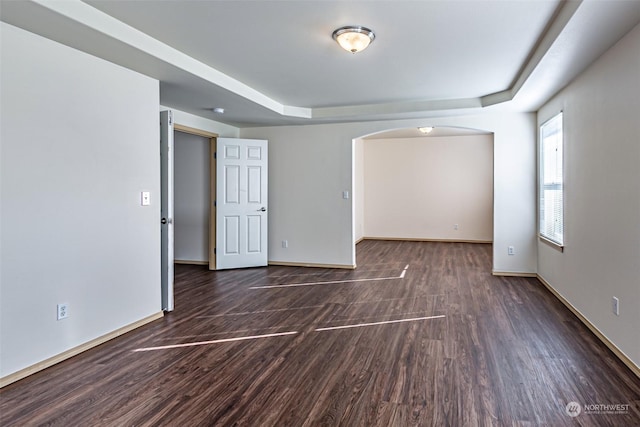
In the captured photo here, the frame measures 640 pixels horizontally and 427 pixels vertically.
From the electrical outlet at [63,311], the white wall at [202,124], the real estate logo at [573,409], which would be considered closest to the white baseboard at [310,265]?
the white wall at [202,124]

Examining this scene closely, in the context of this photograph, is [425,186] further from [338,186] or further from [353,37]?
[353,37]

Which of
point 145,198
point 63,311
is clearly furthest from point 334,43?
point 63,311

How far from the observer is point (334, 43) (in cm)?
312

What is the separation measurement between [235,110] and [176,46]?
1.84 metres

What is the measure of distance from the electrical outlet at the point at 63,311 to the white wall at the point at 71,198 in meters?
0.04

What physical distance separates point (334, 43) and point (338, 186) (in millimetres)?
3002

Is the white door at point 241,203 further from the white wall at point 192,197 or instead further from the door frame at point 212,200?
the white wall at point 192,197

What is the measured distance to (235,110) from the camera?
197 inches

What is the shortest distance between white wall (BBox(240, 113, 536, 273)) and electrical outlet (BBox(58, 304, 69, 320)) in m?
3.69

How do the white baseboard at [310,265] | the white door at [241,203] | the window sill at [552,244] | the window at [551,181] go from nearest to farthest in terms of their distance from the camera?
the window sill at [552,244] < the window at [551,181] < the white door at [241,203] < the white baseboard at [310,265]

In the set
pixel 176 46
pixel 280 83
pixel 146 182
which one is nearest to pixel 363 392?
pixel 146 182

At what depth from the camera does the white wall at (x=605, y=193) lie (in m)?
2.57

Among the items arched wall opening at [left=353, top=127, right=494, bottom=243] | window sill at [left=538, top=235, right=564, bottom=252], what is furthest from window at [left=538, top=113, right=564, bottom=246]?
arched wall opening at [left=353, top=127, right=494, bottom=243]

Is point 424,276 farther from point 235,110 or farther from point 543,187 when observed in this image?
point 235,110
